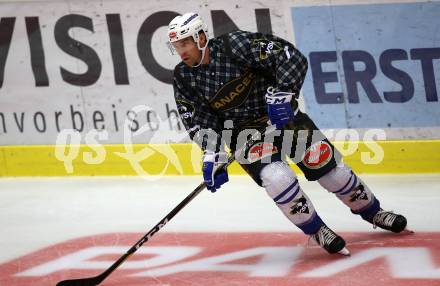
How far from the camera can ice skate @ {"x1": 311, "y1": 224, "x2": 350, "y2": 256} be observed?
162 inches

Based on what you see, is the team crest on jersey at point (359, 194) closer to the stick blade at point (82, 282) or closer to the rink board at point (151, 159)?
the stick blade at point (82, 282)

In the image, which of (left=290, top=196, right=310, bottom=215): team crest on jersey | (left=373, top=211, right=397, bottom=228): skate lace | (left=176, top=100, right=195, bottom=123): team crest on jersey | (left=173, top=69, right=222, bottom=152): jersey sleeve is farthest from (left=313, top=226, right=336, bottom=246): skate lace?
(left=176, top=100, right=195, bottom=123): team crest on jersey

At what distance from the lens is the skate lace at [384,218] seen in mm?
4426

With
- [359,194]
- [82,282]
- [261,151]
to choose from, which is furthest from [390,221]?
[82,282]

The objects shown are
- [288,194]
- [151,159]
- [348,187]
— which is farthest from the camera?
[151,159]

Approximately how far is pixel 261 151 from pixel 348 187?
0.52 meters

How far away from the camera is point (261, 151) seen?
4133 millimetres

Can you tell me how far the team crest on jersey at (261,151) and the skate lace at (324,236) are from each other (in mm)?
426

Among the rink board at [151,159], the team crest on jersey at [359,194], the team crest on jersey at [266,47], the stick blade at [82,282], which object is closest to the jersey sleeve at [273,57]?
the team crest on jersey at [266,47]

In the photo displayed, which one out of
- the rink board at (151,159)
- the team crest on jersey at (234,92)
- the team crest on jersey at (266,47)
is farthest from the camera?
the rink board at (151,159)

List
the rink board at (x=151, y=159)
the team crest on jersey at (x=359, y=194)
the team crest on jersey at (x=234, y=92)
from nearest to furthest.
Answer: the team crest on jersey at (x=234, y=92)
the team crest on jersey at (x=359, y=194)
the rink board at (x=151, y=159)

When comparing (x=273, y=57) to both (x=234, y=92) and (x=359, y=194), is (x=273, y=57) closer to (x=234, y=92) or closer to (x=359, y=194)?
(x=234, y=92)

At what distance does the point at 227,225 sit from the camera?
5.02 metres

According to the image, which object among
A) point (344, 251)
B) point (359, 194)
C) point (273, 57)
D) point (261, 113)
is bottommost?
point (344, 251)
